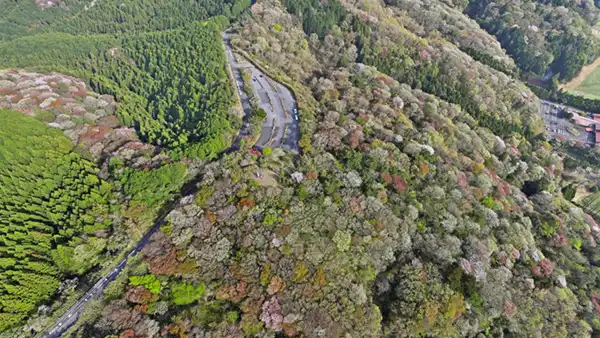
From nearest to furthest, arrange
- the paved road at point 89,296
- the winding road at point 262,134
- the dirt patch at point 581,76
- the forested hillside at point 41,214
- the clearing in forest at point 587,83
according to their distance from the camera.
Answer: the paved road at point 89,296 < the winding road at point 262,134 < the forested hillside at point 41,214 < the clearing in forest at point 587,83 < the dirt patch at point 581,76

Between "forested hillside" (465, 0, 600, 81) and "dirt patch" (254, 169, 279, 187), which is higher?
"forested hillside" (465, 0, 600, 81)

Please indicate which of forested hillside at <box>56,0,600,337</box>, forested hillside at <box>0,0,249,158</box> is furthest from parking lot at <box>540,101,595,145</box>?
forested hillside at <box>0,0,249,158</box>

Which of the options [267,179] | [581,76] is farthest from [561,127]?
[267,179]

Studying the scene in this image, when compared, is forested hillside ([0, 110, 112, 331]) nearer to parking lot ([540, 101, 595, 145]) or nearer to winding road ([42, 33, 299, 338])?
winding road ([42, 33, 299, 338])

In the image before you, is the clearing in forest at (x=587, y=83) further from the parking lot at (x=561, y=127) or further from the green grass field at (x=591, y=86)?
the parking lot at (x=561, y=127)

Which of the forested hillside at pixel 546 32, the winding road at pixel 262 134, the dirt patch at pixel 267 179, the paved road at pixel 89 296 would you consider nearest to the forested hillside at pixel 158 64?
the winding road at pixel 262 134

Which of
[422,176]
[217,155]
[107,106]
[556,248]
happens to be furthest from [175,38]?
[556,248]

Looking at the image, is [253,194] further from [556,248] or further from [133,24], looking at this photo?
[133,24]

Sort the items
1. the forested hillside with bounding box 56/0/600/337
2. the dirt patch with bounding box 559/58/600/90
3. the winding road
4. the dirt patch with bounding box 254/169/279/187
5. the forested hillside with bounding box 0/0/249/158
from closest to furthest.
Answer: the winding road < the forested hillside with bounding box 56/0/600/337 < the dirt patch with bounding box 254/169/279/187 < the forested hillside with bounding box 0/0/249/158 < the dirt patch with bounding box 559/58/600/90
